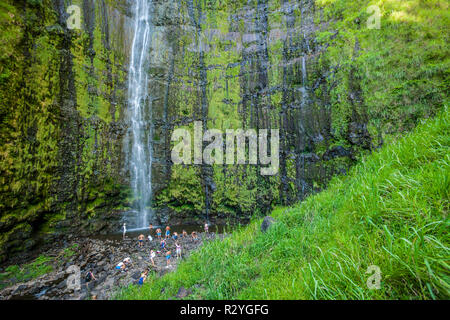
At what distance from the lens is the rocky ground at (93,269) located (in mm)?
5938

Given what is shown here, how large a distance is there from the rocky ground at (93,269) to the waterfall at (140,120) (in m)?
3.05

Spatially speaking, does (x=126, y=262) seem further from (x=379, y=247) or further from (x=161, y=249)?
(x=379, y=247)

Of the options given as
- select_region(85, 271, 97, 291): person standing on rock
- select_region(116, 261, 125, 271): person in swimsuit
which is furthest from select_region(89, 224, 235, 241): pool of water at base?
select_region(85, 271, 97, 291): person standing on rock

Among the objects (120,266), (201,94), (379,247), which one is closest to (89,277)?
(120,266)

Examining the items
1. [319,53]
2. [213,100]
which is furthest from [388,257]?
[213,100]

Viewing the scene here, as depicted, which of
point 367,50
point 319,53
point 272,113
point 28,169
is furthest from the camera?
point 272,113

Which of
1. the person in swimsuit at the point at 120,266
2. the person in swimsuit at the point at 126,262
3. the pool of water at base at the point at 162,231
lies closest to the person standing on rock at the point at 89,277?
the person in swimsuit at the point at 120,266

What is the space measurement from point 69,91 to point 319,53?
14.8 meters

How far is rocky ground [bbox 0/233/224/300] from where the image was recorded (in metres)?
5.94

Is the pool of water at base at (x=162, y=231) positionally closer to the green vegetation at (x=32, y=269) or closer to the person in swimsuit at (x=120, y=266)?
the green vegetation at (x=32, y=269)

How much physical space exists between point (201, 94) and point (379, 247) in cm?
1431

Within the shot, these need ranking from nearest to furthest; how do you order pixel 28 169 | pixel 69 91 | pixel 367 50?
pixel 28 169
pixel 367 50
pixel 69 91

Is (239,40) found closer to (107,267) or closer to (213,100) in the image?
(213,100)

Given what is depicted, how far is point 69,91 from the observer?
32.8ft
